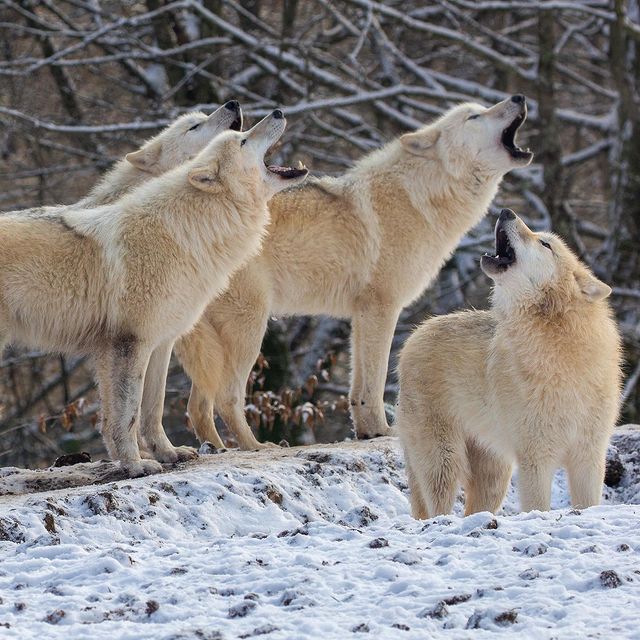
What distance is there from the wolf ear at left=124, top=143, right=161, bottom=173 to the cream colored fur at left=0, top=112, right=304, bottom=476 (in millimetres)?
1116

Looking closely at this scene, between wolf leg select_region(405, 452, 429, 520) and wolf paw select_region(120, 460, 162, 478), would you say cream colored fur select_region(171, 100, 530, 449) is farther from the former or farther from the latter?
wolf leg select_region(405, 452, 429, 520)

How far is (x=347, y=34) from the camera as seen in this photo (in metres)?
16.3

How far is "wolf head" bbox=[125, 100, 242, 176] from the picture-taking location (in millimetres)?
8453

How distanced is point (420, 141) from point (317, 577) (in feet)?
18.2

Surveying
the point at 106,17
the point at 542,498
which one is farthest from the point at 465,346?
the point at 106,17

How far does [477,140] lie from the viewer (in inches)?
361

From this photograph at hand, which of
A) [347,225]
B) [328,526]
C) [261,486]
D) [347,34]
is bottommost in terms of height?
[261,486]

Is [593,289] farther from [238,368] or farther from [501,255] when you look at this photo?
[238,368]

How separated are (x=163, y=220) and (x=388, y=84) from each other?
30.1ft

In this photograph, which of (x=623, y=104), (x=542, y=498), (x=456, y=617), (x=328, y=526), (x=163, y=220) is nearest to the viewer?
(x=456, y=617)

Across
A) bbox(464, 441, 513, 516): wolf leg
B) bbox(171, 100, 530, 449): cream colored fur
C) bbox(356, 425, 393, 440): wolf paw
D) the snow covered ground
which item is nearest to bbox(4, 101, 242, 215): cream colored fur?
bbox(171, 100, 530, 449): cream colored fur

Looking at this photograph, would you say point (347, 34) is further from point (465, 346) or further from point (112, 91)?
point (465, 346)

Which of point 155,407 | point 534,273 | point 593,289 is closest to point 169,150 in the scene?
point 155,407

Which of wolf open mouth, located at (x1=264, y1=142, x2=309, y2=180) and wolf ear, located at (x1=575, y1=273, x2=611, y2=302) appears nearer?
wolf ear, located at (x1=575, y1=273, x2=611, y2=302)
